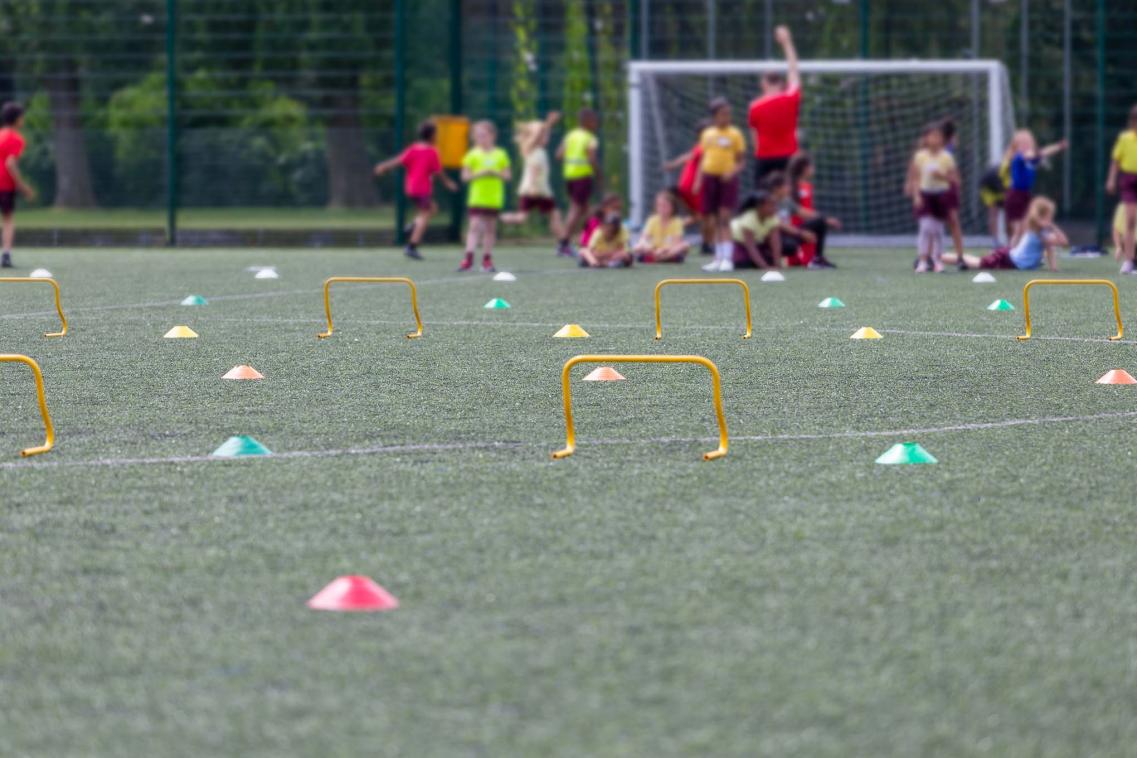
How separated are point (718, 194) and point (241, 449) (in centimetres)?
1451

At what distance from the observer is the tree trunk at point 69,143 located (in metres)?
32.3

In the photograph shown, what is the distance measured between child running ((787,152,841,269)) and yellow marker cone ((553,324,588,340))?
8816 mm

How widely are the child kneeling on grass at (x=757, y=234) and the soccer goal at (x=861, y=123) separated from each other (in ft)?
20.4

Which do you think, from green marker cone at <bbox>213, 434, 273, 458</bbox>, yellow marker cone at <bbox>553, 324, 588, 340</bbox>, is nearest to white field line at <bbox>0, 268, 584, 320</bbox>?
yellow marker cone at <bbox>553, 324, 588, 340</bbox>

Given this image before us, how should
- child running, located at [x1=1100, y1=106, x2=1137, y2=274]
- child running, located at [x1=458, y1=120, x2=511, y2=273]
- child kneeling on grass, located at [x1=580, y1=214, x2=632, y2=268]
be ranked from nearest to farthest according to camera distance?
child running, located at [x1=1100, y1=106, x2=1137, y2=274] → child kneeling on grass, located at [x1=580, y1=214, x2=632, y2=268] → child running, located at [x1=458, y1=120, x2=511, y2=273]

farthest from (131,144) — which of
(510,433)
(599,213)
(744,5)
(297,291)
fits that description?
(510,433)

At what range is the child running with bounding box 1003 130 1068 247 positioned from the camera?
20656 millimetres

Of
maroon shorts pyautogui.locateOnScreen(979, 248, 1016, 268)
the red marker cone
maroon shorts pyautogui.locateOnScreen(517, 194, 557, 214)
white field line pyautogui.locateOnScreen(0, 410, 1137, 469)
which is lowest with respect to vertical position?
maroon shorts pyautogui.locateOnScreen(979, 248, 1016, 268)

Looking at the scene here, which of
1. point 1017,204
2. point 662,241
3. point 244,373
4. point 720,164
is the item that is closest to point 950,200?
point 1017,204

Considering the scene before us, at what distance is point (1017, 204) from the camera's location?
21.1m

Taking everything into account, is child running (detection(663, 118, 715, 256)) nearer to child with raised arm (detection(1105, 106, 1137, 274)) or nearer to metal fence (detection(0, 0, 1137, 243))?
metal fence (detection(0, 0, 1137, 243))

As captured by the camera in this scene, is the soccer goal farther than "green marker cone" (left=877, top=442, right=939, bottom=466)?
Yes

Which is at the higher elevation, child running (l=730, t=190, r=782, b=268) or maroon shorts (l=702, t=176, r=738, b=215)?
maroon shorts (l=702, t=176, r=738, b=215)

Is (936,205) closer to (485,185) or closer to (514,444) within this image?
(485,185)
